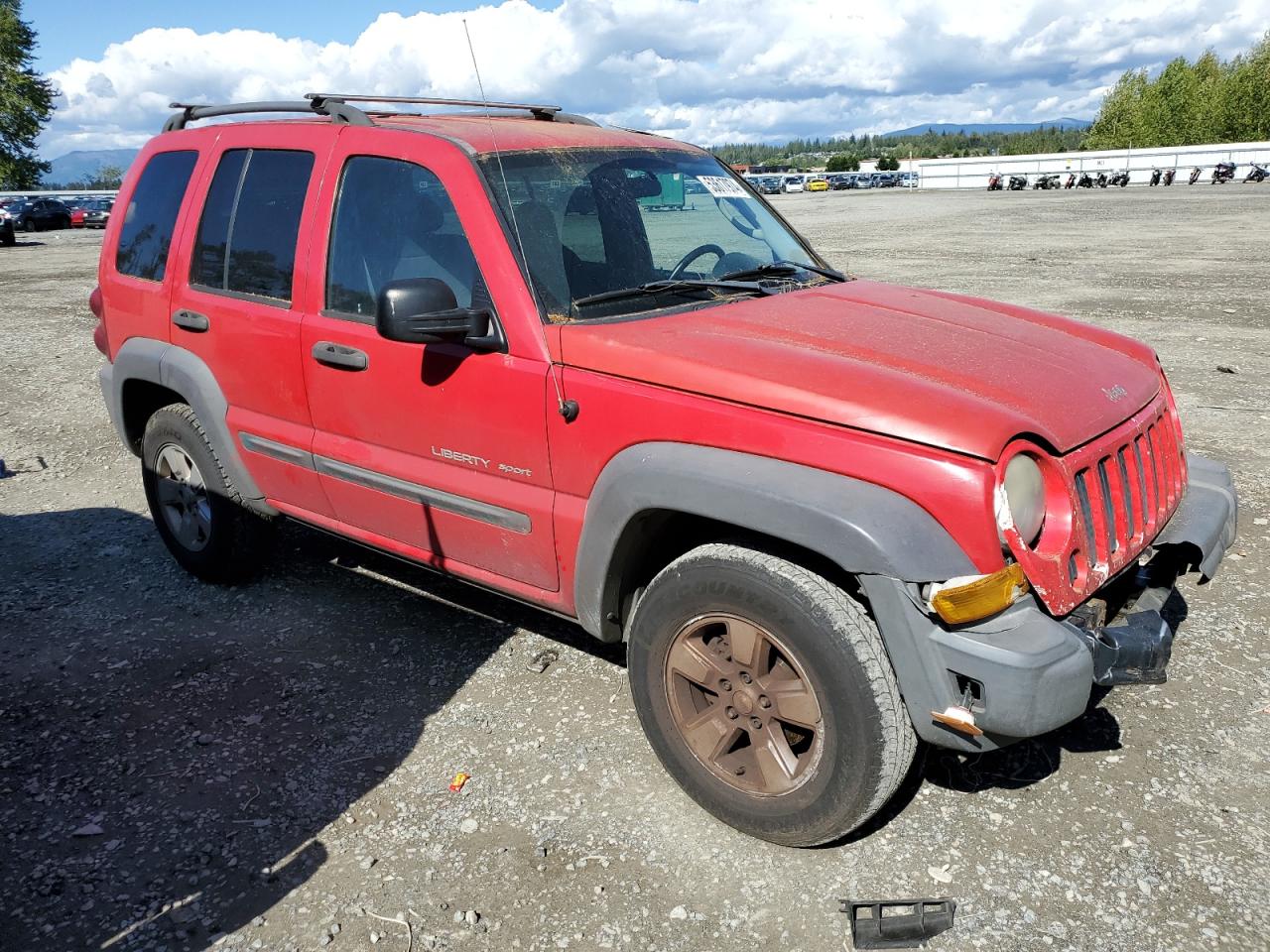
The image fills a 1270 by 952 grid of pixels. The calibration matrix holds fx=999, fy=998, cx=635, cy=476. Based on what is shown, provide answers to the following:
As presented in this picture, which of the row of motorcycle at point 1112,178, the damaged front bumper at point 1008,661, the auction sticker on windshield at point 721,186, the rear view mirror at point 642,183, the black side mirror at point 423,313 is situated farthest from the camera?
the row of motorcycle at point 1112,178

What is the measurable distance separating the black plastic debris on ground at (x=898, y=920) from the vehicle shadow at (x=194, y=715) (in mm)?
1471

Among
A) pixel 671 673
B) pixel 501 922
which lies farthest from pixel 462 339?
pixel 501 922

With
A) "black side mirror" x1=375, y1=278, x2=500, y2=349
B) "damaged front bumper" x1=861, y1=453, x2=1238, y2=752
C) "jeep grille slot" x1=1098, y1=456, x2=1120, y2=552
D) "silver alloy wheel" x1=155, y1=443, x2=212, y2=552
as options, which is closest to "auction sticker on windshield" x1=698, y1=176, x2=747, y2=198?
"black side mirror" x1=375, y1=278, x2=500, y2=349

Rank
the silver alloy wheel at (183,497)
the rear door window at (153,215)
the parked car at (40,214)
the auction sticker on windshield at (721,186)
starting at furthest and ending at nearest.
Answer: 1. the parked car at (40,214)
2. the silver alloy wheel at (183,497)
3. the rear door window at (153,215)
4. the auction sticker on windshield at (721,186)

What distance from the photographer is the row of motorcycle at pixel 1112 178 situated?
5594 centimetres

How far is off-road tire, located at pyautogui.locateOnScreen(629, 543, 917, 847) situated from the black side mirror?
3.29 feet

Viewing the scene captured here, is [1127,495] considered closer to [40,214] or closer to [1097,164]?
[40,214]

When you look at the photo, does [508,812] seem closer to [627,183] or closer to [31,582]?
[627,183]

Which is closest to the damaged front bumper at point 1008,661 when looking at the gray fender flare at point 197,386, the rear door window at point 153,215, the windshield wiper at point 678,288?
the windshield wiper at point 678,288

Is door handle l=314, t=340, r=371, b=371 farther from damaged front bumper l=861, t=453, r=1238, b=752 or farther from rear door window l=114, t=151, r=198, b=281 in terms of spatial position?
damaged front bumper l=861, t=453, r=1238, b=752

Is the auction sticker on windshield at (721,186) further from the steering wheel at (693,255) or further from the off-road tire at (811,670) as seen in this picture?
the off-road tire at (811,670)

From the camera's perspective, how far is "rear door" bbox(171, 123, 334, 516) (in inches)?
155

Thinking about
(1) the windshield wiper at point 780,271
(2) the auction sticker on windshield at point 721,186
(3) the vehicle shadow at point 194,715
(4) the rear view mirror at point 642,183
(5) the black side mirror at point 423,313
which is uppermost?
(4) the rear view mirror at point 642,183

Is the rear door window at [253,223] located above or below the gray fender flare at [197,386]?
above
